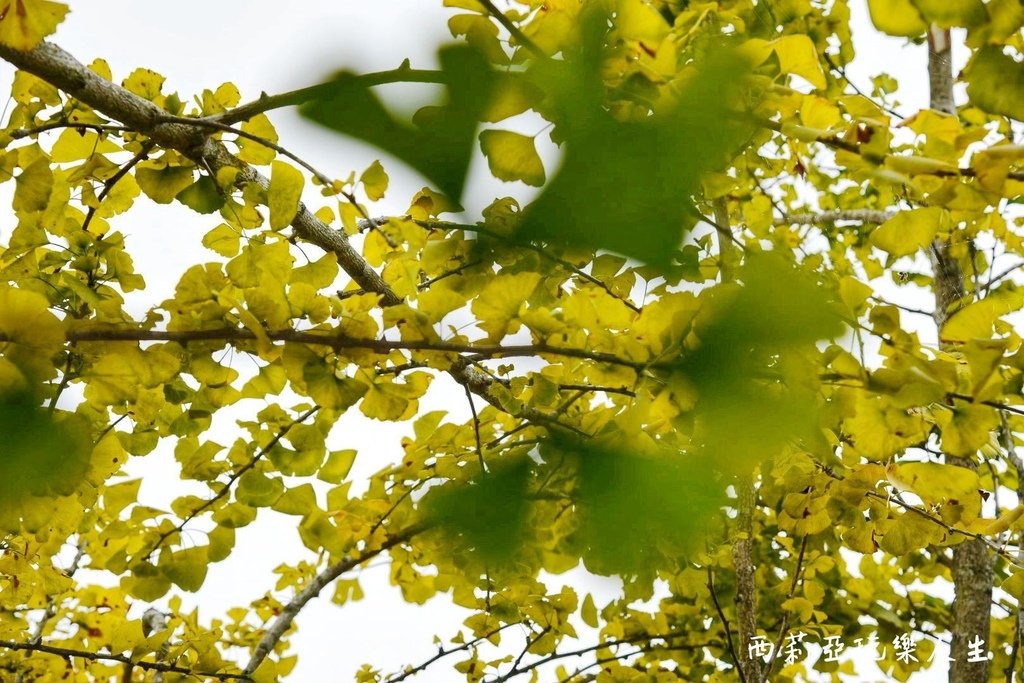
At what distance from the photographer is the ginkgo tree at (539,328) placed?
0.28m

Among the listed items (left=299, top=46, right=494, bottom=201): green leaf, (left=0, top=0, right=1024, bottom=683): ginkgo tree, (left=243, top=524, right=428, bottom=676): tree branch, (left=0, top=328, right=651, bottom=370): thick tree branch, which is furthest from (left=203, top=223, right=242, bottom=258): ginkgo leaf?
(left=243, top=524, right=428, bottom=676): tree branch

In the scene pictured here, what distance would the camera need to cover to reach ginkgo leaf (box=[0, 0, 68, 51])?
0.62 metres

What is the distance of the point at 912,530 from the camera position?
0.90m

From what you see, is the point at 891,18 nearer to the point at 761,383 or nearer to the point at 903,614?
the point at 761,383

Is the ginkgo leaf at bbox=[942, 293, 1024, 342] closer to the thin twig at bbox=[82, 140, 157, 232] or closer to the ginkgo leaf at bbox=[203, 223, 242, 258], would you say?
the ginkgo leaf at bbox=[203, 223, 242, 258]

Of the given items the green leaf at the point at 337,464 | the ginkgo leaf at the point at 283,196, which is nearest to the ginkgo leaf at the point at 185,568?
the green leaf at the point at 337,464

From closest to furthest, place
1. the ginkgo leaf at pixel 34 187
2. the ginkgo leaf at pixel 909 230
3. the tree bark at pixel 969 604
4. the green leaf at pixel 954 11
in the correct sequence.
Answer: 1. the green leaf at pixel 954 11
2. the ginkgo leaf at pixel 909 230
3. the ginkgo leaf at pixel 34 187
4. the tree bark at pixel 969 604

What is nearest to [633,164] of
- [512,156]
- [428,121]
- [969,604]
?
[428,121]

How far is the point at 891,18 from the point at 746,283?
0.33 metres

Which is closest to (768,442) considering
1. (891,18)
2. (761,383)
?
(761,383)

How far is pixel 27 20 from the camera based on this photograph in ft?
2.04

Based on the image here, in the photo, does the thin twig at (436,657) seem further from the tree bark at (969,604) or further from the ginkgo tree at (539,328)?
the tree bark at (969,604)

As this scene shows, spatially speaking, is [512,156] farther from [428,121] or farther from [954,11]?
[954,11]

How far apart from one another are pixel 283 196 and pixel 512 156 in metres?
0.40
